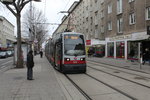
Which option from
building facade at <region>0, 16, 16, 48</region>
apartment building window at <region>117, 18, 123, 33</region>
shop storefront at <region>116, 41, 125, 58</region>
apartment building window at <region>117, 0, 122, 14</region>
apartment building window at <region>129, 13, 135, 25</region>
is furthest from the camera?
building facade at <region>0, 16, 16, 48</region>

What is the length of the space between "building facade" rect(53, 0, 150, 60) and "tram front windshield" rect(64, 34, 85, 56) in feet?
20.4

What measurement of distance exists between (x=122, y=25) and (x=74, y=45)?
658 inches

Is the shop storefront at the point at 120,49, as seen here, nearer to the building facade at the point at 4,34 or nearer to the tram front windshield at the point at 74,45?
the tram front windshield at the point at 74,45

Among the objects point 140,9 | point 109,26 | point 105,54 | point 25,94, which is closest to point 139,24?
point 140,9

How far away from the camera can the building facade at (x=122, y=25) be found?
76.0 ft

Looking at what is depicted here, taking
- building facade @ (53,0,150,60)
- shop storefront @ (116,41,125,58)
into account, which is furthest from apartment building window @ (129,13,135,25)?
shop storefront @ (116,41,125,58)

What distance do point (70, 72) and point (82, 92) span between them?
6632mm

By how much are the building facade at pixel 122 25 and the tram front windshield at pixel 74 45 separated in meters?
6.21

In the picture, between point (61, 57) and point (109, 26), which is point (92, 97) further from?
point (109, 26)

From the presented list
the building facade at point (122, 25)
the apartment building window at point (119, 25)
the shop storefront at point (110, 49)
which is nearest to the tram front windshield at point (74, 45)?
the building facade at point (122, 25)

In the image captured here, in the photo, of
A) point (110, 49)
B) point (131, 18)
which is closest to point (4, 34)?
point (110, 49)

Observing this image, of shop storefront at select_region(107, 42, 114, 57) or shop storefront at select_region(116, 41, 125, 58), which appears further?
shop storefront at select_region(107, 42, 114, 57)

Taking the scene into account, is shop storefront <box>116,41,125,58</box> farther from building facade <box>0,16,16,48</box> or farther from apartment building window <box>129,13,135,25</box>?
building facade <box>0,16,16,48</box>

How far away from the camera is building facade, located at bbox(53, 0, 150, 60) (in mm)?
23156
